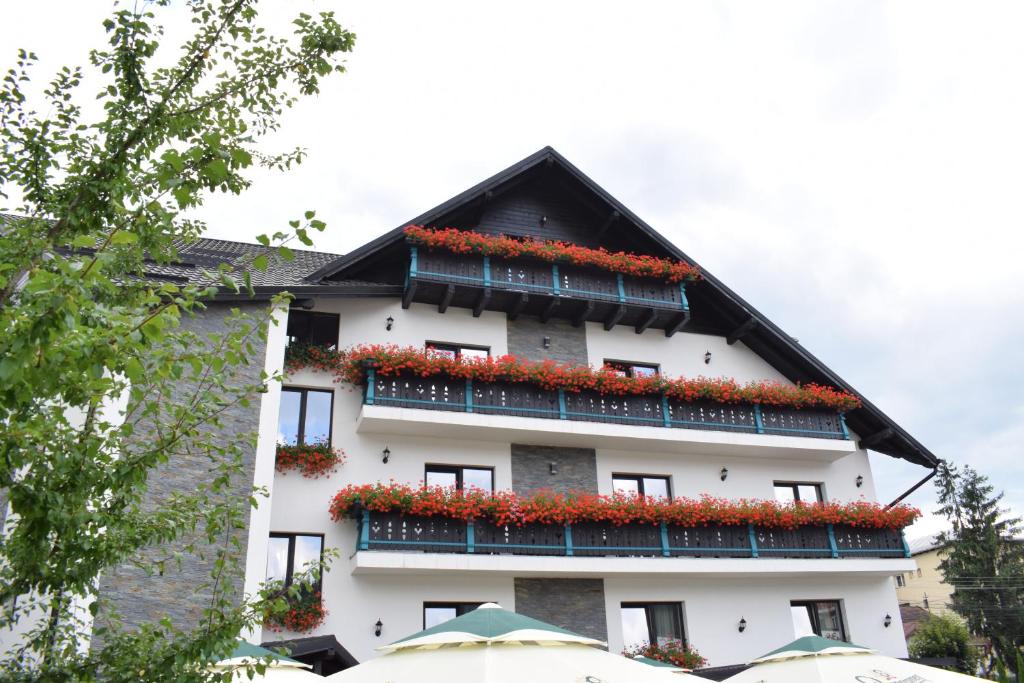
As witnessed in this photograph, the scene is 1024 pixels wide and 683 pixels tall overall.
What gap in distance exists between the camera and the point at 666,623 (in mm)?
16141

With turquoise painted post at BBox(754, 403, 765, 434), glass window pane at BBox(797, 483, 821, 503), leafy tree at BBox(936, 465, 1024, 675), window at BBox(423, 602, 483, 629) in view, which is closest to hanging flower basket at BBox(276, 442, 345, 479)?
window at BBox(423, 602, 483, 629)

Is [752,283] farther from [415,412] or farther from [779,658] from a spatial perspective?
[779,658]

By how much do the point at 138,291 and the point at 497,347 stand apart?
40.4 ft

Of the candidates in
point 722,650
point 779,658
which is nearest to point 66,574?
point 779,658

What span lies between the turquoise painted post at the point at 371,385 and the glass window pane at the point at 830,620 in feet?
34.9

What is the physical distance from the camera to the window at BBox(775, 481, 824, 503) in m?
18.5

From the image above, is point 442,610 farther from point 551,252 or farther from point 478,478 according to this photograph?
point 551,252

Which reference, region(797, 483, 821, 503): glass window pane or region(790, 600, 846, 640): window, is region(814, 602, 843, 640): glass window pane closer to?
region(790, 600, 846, 640): window

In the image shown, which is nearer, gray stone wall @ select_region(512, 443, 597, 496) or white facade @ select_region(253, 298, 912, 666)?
white facade @ select_region(253, 298, 912, 666)

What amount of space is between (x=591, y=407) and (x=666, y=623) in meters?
4.58

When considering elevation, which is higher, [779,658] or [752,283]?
[752,283]

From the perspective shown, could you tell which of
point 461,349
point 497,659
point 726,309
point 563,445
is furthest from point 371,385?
point 726,309

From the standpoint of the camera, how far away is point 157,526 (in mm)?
5074

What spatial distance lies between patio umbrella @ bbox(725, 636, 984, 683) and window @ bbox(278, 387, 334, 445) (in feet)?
28.3
